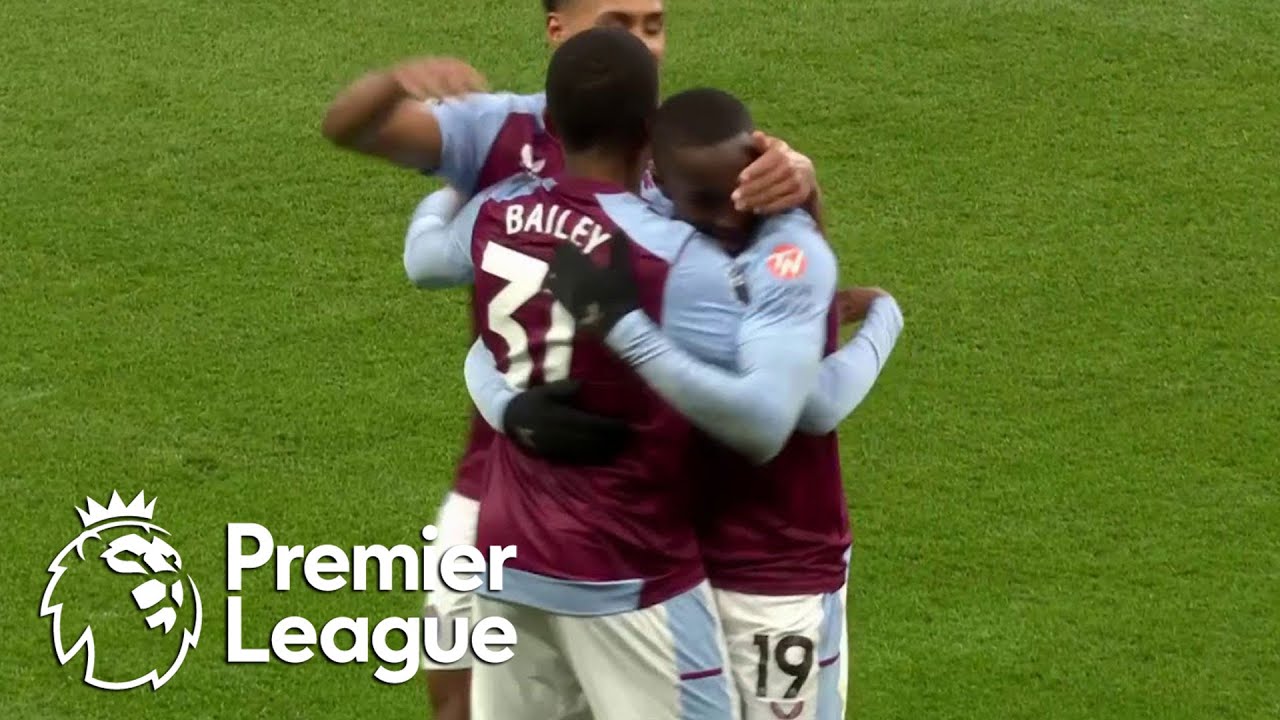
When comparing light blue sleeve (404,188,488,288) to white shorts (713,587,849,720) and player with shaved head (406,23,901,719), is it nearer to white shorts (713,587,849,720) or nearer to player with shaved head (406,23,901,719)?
player with shaved head (406,23,901,719)

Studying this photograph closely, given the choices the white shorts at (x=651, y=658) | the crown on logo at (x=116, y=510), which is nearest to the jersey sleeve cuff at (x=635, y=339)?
the white shorts at (x=651, y=658)

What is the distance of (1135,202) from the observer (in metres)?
7.26

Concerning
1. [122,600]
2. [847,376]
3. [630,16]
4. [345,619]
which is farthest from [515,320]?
[122,600]

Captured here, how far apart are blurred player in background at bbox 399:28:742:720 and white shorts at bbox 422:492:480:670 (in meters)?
0.55

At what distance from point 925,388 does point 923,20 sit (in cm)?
229

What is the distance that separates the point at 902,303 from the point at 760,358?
140 inches

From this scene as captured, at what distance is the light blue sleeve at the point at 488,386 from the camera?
3438 millimetres

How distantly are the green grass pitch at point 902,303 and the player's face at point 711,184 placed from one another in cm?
182

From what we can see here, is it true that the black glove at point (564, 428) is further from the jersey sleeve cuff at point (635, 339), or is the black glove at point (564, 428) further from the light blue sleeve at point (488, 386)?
the jersey sleeve cuff at point (635, 339)

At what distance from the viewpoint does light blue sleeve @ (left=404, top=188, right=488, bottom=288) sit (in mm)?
3596

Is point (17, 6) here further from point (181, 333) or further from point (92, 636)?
point (92, 636)

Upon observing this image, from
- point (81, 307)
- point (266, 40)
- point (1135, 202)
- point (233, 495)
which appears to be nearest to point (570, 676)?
point (233, 495)

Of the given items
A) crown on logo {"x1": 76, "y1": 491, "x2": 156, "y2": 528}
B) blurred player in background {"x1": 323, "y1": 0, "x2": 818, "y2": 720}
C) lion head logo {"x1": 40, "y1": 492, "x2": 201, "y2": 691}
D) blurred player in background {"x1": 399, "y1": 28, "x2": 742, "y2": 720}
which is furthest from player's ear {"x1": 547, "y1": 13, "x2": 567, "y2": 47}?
crown on logo {"x1": 76, "y1": 491, "x2": 156, "y2": 528}

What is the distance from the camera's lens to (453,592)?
4.17 meters
